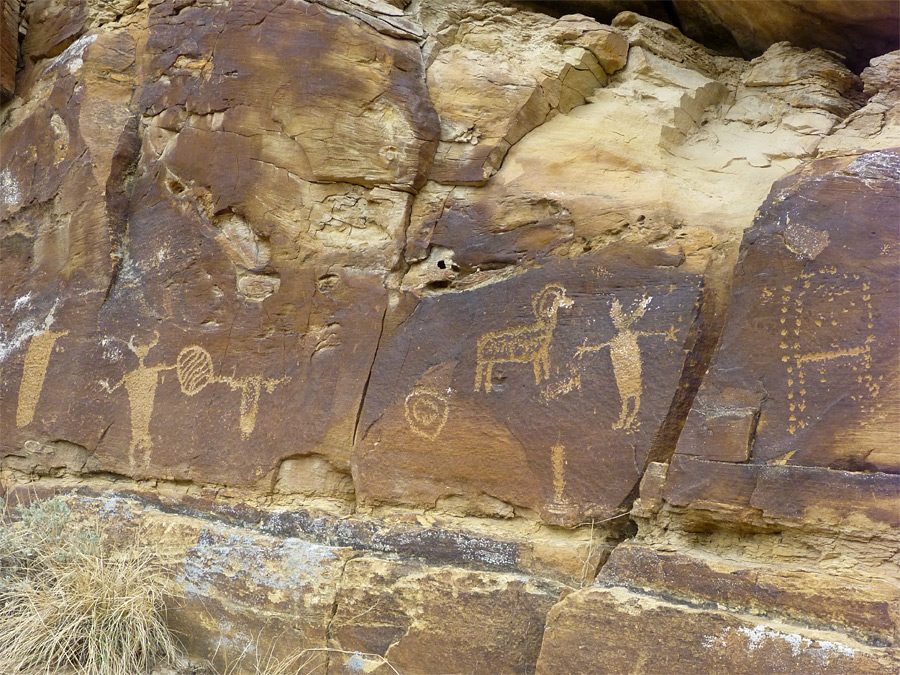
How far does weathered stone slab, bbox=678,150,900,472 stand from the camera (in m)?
3.06

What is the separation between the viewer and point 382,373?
4199 mm

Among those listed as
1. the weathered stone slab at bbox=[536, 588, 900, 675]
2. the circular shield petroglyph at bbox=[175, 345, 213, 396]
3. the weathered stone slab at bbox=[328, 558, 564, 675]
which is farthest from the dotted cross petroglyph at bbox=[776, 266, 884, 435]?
the circular shield petroglyph at bbox=[175, 345, 213, 396]

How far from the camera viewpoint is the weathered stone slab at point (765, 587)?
9.30 ft

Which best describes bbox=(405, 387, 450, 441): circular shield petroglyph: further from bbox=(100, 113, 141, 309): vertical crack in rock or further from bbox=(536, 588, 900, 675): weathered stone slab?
bbox=(100, 113, 141, 309): vertical crack in rock

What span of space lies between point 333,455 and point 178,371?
40.9 inches

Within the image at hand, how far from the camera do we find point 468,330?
4062 mm

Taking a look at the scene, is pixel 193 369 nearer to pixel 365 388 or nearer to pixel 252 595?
pixel 365 388

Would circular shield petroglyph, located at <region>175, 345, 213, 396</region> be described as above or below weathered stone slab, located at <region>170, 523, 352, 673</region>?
above

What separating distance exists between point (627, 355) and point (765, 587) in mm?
1067

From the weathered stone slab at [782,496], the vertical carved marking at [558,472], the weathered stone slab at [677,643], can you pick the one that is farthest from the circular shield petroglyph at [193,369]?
the weathered stone slab at [782,496]

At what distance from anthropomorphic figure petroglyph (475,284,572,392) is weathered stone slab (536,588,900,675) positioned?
1.03 meters

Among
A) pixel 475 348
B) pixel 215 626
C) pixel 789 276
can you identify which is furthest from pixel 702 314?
pixel 215 626

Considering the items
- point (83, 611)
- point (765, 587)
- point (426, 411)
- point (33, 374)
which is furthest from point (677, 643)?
point (33, 374)

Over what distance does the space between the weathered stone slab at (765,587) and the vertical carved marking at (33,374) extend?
3434mm
